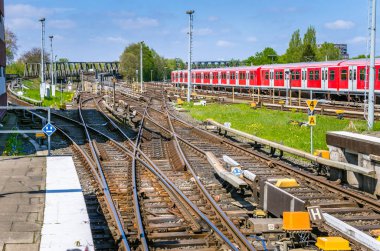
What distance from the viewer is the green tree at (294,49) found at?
299ft

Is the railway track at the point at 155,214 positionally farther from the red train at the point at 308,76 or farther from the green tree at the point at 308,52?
the green tree at the point at 308,52

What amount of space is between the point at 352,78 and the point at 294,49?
62839 millimetres

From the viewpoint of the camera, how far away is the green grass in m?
20.6

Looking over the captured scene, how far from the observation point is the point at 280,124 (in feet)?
86.2

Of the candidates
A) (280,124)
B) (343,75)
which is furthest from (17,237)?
(343,75)

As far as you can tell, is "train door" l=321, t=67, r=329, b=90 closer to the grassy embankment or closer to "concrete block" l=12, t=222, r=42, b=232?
the grassy embankment

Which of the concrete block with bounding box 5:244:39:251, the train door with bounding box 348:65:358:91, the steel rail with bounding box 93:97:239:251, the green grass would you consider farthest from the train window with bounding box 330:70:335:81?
the concrete block with bounding box 5:244:39:251

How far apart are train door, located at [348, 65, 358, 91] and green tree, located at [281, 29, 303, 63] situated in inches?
2229

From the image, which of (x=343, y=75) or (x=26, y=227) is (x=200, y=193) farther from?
(x=343, y=75)

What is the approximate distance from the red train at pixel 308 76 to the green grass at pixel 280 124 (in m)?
2.61

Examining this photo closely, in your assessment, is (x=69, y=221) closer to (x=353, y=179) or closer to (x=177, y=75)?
(x=353, y=179)

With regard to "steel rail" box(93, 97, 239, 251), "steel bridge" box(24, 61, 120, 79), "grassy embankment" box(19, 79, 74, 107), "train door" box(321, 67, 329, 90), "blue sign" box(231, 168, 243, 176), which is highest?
"steel bridge" box(24, 61, 120, 79)

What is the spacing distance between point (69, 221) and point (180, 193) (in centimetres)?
346

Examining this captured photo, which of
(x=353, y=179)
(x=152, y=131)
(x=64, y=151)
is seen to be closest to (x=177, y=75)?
(x=152, y=131)
